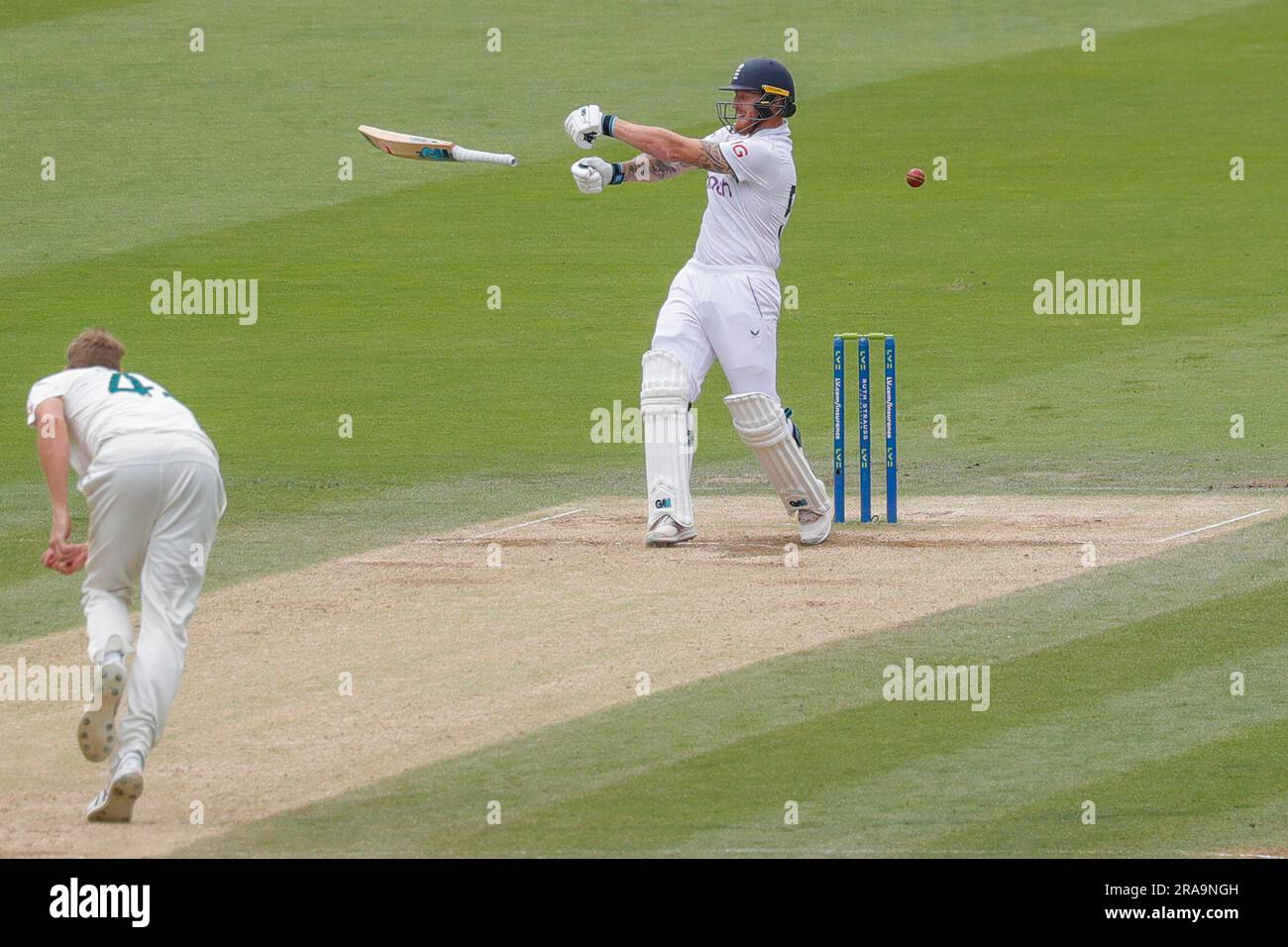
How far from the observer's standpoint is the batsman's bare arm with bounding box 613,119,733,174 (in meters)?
11.2

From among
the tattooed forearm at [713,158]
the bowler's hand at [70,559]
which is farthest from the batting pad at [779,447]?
the bowler's hand at [70,559]

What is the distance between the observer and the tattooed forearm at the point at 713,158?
11.4 m

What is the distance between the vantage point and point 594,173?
11750 millimetres

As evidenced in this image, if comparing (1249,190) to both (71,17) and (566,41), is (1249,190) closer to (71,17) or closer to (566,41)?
(566,41)

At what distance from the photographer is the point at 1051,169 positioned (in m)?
25.2

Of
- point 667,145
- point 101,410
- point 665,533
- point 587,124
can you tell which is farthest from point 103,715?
point 587,124

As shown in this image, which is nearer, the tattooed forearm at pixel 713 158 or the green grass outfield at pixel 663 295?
the green grass outfield at pixel 663 295

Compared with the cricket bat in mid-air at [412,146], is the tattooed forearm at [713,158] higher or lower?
lower

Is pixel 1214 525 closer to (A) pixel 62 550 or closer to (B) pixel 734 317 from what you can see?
(B) pixel 734 317

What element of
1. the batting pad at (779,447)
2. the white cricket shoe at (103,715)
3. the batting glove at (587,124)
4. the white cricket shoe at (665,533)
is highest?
the batting glove at (587,124)

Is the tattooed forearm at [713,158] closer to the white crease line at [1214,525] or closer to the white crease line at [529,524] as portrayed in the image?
the white crease line at [529,524]

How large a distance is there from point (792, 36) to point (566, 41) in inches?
116

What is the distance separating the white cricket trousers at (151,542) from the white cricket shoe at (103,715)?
0.05m

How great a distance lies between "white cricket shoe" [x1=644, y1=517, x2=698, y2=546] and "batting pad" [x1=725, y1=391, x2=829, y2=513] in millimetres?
569
